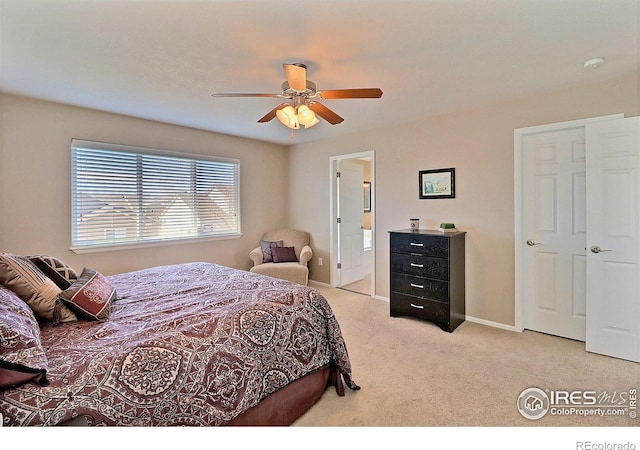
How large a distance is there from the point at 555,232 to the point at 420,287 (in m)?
1.42

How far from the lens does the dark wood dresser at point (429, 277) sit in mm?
3279

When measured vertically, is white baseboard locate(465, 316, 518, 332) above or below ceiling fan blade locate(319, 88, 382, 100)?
below

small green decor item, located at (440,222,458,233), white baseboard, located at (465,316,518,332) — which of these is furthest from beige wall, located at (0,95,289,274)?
white baseboard, located at (465,316,518,332)

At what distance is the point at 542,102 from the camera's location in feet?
9.91

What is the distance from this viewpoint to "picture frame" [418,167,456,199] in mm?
3643

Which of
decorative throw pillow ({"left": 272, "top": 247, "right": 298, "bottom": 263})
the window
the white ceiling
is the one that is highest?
the white ceiling

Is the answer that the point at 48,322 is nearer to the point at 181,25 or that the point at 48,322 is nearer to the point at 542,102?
the point at 181,25

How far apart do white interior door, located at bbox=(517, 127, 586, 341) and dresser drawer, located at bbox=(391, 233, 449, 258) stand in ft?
2.65

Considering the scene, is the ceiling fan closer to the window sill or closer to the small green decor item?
the small green decor item

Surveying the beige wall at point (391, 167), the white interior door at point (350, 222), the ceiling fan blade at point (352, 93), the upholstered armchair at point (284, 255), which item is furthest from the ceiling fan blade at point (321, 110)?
the upholstered armchair at point (284, 255)

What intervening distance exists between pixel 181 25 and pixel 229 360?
6.44 feet

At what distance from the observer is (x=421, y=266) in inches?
136

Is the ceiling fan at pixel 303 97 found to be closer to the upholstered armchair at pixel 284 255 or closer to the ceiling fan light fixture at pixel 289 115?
the ceiling fan light fixture at pixel 289 115

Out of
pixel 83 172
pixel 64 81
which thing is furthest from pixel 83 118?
pixel 64 81
